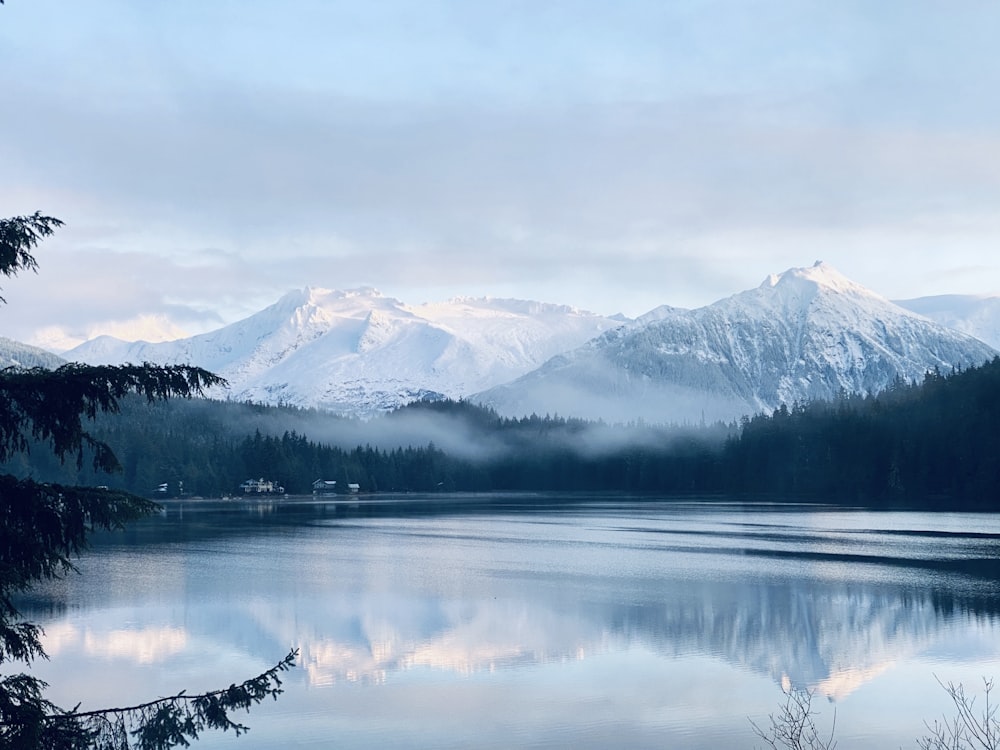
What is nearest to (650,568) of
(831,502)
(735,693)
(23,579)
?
(735,693)

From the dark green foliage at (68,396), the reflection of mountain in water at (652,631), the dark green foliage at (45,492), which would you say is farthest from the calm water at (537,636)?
the dark green foliage at (68,396)

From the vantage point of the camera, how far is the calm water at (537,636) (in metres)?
30.2

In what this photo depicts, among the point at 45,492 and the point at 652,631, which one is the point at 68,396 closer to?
the point at 45,492

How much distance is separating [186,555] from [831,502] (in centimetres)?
12179

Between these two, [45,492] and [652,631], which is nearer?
[45,492]

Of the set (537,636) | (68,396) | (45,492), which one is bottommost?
(537,636)

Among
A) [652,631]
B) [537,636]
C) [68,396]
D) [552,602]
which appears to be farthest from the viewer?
[552,602]

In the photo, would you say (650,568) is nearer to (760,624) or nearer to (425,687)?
(760,624)

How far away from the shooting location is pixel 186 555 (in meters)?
76.9

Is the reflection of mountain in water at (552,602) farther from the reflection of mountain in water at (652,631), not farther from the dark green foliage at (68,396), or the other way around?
the dark green foliage at (68,396)

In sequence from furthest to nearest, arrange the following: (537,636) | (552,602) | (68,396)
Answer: (552,602) < (537,636) < (68,396)

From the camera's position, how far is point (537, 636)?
4344 cm

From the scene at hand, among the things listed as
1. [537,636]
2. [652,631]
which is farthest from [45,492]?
[652,631]

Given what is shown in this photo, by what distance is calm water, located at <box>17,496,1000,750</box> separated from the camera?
3025 centimetres
